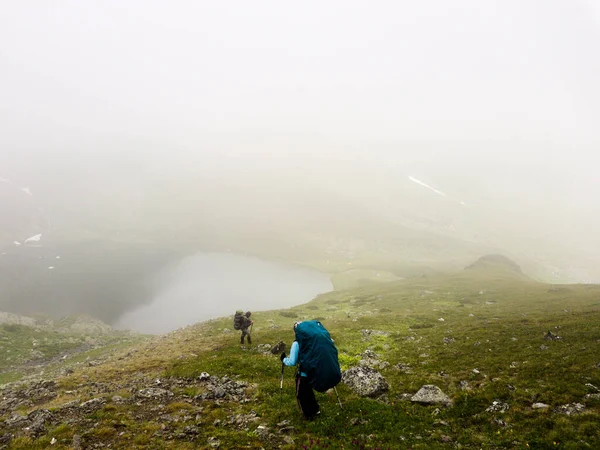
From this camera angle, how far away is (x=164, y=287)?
138 meters

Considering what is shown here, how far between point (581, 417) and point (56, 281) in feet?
572

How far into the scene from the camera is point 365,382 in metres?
18.5

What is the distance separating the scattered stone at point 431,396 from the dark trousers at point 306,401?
18.1 ft

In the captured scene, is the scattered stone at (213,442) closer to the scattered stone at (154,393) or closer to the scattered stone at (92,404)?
the scattered stone at (154,393)

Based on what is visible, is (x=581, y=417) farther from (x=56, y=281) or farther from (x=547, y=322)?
(x=56, y=281)

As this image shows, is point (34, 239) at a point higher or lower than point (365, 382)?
lower

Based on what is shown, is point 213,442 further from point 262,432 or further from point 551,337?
point 551,337

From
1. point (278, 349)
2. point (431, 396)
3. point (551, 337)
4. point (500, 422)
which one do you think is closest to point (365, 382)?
point (431, 396)

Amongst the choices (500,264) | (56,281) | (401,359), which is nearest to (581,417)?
(401,359)

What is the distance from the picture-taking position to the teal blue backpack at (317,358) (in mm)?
13523

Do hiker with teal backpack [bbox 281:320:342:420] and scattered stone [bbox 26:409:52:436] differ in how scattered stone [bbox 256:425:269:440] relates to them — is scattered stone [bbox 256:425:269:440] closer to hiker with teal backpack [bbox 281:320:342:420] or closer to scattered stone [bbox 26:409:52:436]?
hiker with teal backpack [bbox 281:320:342:420]

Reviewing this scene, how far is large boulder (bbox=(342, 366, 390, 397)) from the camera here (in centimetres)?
1792

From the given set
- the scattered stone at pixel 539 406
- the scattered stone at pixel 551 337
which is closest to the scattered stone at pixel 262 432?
the scattered stone at pixel 539 406

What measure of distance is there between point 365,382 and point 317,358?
6813mm
